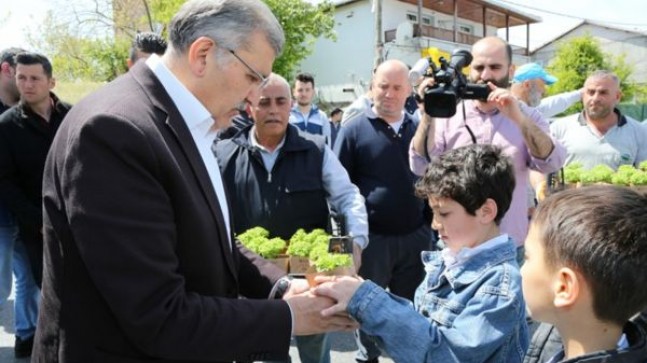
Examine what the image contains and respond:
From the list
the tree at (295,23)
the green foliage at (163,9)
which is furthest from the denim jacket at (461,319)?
the tree at (295,23)

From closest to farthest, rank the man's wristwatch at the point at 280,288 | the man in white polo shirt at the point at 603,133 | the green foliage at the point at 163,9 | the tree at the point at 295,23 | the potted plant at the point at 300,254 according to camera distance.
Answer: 1. the man's wristwatch at the point at 280,288
2. the potted plant at the point at 300,254
3. the man in white polo shirt at the point at 603,133
4. the green foliage at the point at 163,9
5. the tree at the point at 295,23

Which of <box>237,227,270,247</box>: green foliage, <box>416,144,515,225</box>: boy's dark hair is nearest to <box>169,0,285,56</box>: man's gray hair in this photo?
<box>416,144,515,225</box>: boy's dark hair

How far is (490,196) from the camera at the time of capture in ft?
7.07

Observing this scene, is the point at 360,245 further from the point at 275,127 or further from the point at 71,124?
the point at 71,124

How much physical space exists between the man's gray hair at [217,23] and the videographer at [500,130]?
172cm

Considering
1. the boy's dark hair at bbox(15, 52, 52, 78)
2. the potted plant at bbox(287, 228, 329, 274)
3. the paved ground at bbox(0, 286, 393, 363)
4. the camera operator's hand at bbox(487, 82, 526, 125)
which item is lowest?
the paved ground at bbox(0, 286, 393, 363)

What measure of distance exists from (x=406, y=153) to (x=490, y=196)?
198 cm

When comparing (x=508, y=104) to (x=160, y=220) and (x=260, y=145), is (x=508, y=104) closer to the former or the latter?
(x=260, y=145)

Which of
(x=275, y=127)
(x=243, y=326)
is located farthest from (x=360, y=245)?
(x=243, y=326)

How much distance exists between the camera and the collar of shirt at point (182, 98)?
1.66m

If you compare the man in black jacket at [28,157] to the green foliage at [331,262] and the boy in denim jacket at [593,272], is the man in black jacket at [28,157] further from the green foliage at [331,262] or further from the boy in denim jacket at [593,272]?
the boy in denim jacket at [593,272]

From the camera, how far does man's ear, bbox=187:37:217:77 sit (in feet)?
5.38

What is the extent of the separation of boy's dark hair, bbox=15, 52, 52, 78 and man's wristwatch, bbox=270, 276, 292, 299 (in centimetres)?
331

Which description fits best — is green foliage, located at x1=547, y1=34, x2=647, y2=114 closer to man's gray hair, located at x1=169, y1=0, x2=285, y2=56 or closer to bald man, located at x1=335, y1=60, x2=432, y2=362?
bald man, located at x1=335, y1=60, x2=432, y2=362
